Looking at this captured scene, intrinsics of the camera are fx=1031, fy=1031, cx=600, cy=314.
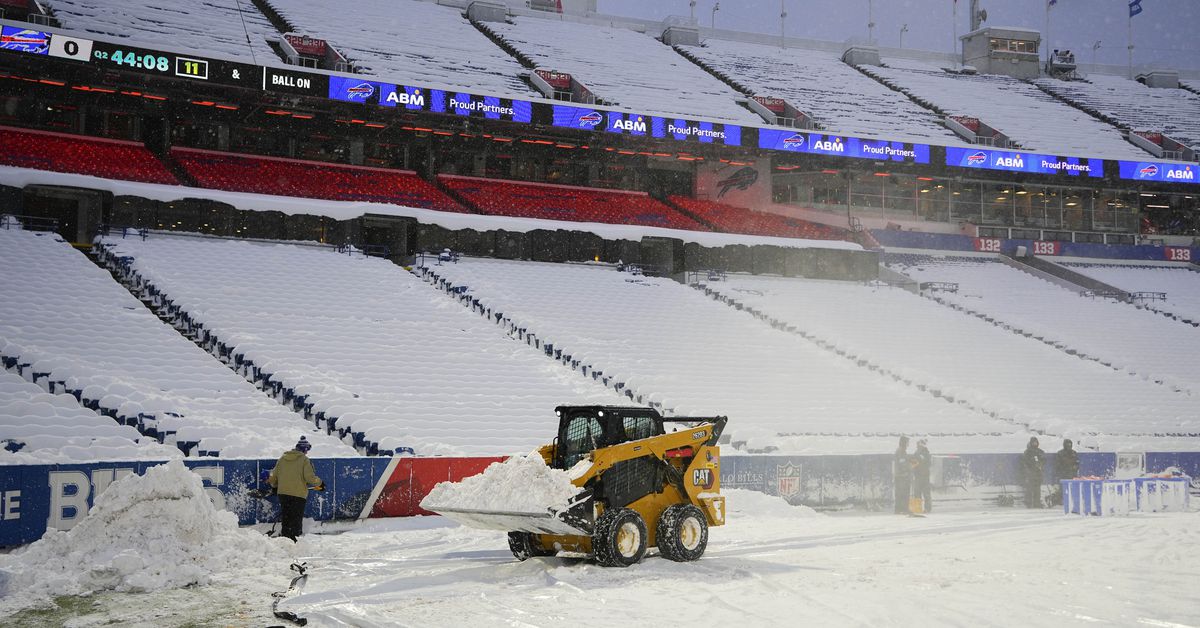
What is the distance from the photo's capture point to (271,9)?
141 ft

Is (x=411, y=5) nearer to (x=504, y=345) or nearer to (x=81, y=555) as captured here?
(x=504, y=345)

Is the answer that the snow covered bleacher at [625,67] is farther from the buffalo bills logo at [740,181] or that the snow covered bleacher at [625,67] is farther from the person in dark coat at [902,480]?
the person in dark coat at [902,480]

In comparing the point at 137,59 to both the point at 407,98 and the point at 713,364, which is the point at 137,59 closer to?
the point at 407,98

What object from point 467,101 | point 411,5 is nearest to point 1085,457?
point 467,101

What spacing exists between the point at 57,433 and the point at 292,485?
15.9 feet

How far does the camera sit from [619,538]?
11.4 m

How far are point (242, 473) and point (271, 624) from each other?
619 centimetres

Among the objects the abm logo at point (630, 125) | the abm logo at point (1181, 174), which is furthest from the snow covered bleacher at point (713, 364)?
the abm logo at point (1181, 174)

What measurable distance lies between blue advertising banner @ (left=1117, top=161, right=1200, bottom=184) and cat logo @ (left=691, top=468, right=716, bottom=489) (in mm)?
37884

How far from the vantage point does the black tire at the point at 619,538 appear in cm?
1128

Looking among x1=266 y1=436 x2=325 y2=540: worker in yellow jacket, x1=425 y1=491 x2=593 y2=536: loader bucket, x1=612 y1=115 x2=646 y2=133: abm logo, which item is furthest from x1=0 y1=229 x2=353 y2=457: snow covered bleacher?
x1=612 y1=115 x2=646 y2=133: abm logo

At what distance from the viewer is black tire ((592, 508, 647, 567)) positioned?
11.3 m

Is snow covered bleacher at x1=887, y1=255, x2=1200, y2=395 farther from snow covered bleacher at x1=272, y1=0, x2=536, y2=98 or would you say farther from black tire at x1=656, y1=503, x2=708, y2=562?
black tire at x1=656, y1=503, x2=708, y2=562

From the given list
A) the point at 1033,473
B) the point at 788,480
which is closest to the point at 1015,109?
the point at 1033,473
